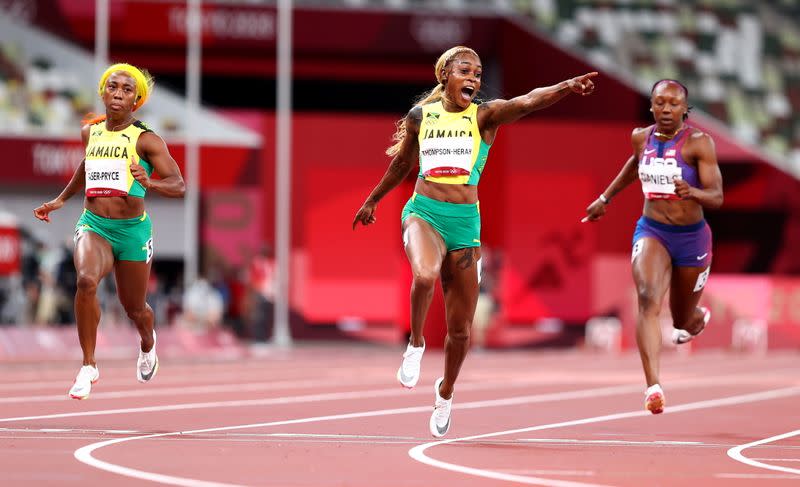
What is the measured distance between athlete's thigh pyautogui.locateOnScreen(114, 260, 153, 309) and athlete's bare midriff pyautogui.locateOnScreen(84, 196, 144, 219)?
1.37 ft

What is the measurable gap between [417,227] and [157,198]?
94.3 feet

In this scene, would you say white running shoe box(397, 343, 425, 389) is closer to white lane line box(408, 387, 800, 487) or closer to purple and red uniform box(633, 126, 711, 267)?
white lane line box(408, 387, 800, 487)

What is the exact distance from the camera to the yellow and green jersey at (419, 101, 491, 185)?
11.1 m

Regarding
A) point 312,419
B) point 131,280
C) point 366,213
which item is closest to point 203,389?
point 312,419

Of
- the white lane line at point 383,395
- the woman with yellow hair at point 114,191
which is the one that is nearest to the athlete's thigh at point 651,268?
the woman with yellow hair at point 114,191

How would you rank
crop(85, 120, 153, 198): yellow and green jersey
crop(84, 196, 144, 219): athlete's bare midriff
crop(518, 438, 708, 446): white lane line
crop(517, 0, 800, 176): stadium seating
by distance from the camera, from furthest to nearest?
crop(517, 0, 800, 176): stadium seating < crop(84, 196, 144, 219): athlete's bare midriff < crop(85, 120, 153, 198): yellow and green jersey < crop(518, 438, 708, 446): white lane line

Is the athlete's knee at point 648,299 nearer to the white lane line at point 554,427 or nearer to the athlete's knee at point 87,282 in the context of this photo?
the white lane line at point 554,427

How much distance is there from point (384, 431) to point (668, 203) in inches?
104

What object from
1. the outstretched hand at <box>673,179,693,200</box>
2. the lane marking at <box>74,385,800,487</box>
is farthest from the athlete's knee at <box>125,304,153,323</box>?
the outstretched hand at <box>673,179,693,200</box>

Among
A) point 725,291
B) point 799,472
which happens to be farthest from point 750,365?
point 799,472

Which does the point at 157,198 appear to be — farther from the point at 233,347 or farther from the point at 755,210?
the point at 755,210

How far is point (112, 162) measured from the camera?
12273 millimetres

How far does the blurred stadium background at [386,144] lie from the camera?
1475 inches

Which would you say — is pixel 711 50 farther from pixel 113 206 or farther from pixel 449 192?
pixel 449 192
